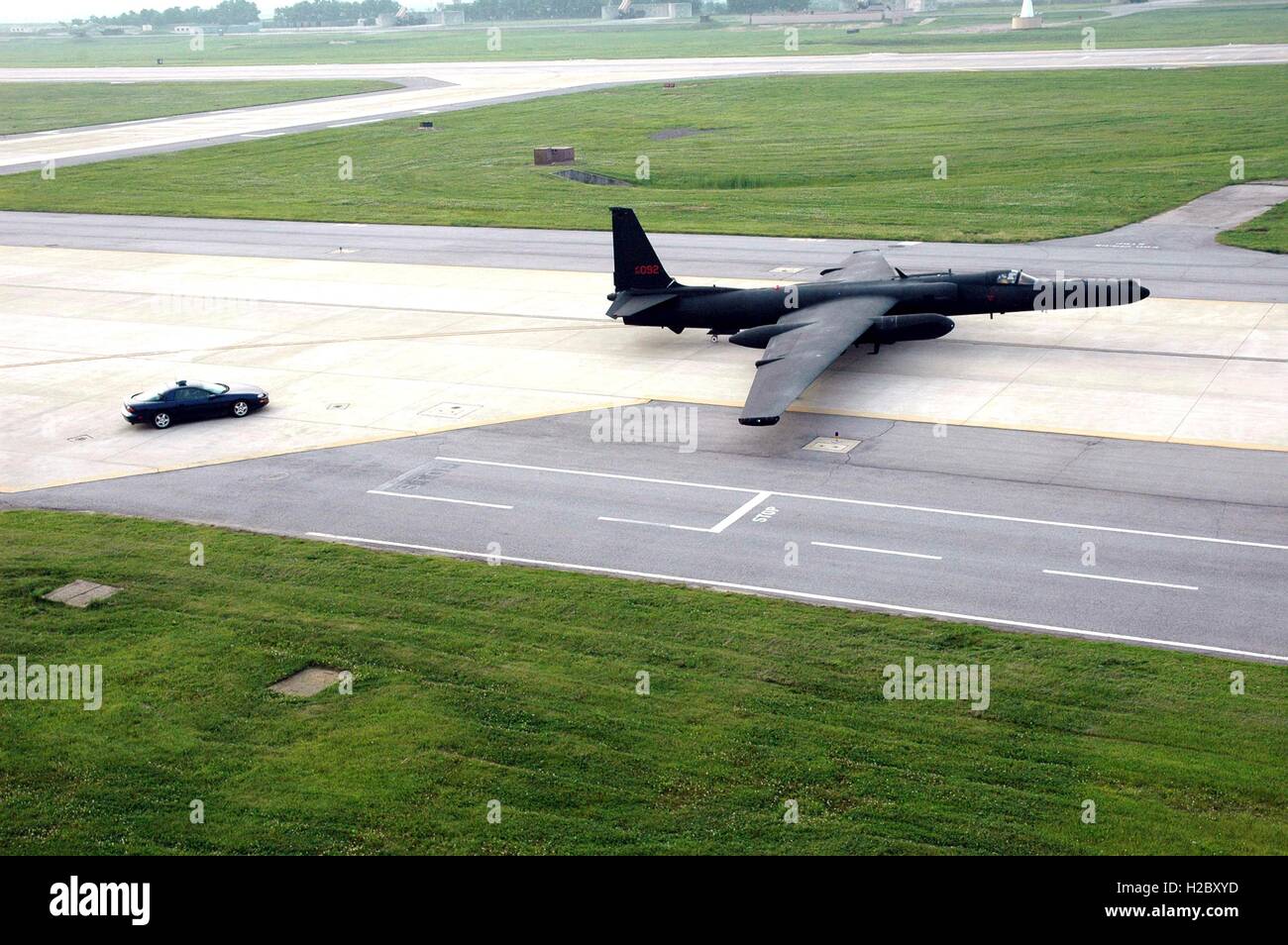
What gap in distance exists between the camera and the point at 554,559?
29516mm

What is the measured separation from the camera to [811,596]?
27281mm

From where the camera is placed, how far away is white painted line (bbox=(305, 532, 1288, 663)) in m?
24.6

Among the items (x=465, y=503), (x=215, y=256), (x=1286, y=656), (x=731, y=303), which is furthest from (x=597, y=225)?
(x=1286, y=656)

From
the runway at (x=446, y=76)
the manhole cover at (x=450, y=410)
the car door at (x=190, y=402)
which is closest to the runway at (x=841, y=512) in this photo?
the manhole cover at (x=450, y=410)

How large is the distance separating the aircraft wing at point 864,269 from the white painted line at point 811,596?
21.7m

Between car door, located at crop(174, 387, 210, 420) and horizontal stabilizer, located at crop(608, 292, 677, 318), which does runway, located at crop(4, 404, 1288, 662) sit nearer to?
car door, located at crop(174, 387, 210, 420)

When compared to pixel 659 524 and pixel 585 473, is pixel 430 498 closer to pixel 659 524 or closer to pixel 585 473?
pixel 585 473

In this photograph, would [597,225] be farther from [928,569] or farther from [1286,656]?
[1286,656]

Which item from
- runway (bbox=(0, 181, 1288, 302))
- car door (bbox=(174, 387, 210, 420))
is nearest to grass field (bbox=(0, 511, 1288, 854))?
car door (bbox=(174, 387, 210, 420))

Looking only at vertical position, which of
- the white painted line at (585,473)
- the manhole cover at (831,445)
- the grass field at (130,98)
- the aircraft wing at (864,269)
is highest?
the grass field at (130,98)

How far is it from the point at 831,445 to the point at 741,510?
221 inches

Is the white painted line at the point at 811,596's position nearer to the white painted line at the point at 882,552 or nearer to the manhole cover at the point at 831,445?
the white painted line at the point at 882,552

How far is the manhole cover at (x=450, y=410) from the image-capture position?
40.3 metres

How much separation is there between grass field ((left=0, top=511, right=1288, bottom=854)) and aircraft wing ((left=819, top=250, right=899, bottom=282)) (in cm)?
2427
